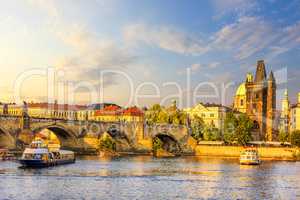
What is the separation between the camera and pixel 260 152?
92250 millimetres

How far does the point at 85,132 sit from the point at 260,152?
1058 inches

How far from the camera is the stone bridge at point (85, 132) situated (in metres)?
73.8

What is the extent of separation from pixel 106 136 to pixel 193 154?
52.2ft

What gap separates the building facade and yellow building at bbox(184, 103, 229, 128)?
591cm

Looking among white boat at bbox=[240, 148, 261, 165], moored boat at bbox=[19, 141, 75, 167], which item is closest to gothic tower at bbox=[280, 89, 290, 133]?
white boat at bbox=[240, 148, 261, 165]

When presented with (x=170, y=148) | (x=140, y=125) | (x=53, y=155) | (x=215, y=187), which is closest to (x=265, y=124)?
(x=170, y=148)

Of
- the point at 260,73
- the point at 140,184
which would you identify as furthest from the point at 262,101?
the point at 140,184

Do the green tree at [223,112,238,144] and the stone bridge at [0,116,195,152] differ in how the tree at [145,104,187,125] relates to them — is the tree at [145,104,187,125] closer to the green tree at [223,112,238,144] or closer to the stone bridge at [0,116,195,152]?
the stone bridge at [0,116,195,152]

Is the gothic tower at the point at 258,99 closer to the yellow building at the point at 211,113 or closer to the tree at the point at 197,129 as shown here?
the yellow building at the point at 211,113

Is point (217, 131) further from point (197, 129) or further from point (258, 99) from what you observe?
point (258, 99)

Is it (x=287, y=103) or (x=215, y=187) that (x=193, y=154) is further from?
(x=287, y=103)

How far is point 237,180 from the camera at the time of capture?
46656 mm

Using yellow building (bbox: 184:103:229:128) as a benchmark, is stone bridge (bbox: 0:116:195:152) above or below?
below

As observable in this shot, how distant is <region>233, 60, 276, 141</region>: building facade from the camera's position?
135 metres
